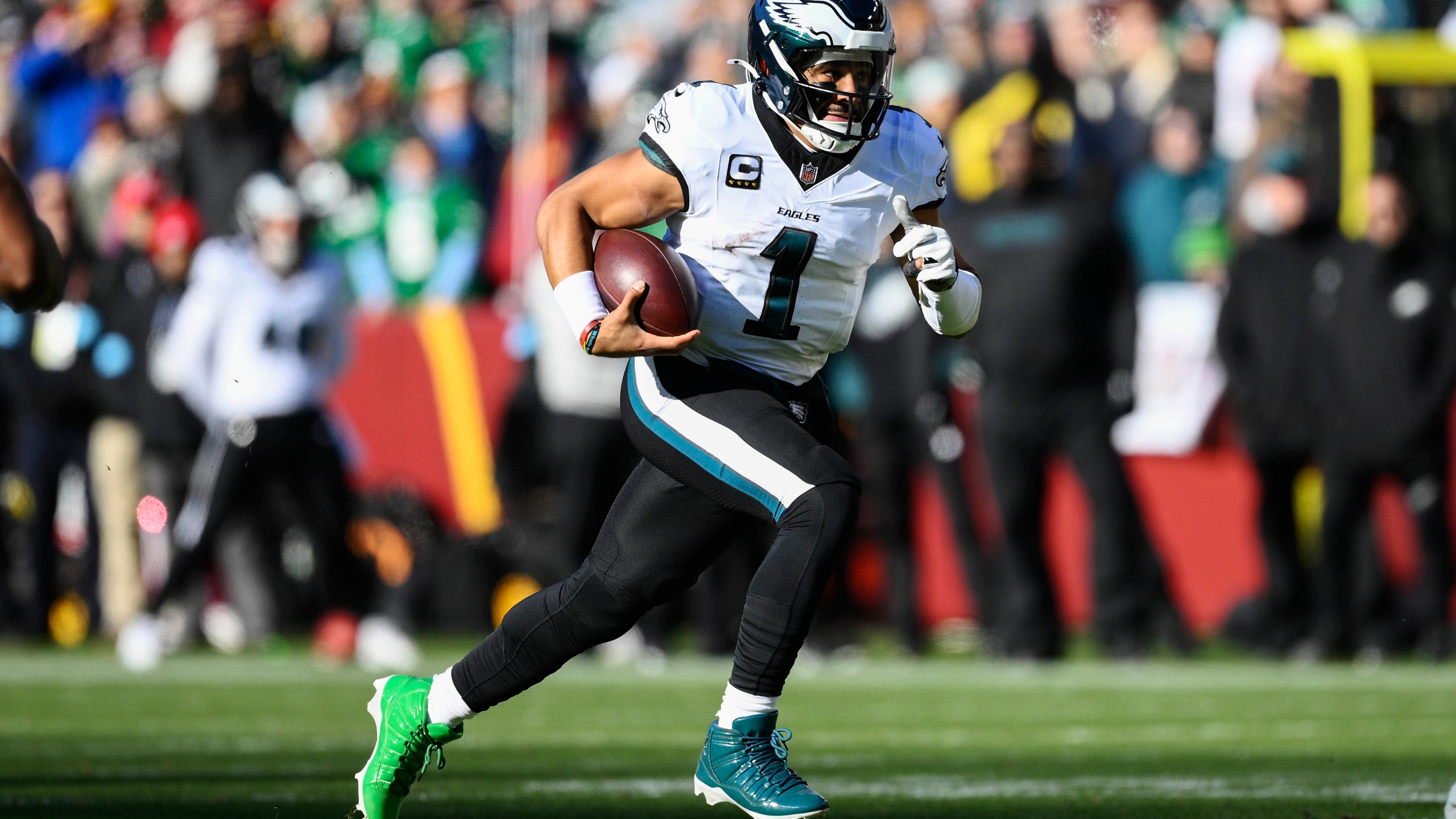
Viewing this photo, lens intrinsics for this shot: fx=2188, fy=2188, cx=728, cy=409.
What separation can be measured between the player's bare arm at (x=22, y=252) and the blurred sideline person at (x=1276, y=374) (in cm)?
707

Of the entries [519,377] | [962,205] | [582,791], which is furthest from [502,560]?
[582,791]

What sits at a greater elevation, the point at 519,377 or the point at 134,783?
the point at 134,783

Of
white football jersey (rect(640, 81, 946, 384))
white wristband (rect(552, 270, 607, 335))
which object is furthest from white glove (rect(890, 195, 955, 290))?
white wristband (rect(552, 270, 607, 335))

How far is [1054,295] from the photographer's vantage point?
32.4 ft

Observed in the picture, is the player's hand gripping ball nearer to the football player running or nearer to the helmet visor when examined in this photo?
the football player running

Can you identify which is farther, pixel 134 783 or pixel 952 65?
pixel 952 65

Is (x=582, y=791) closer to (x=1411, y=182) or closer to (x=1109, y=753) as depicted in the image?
(x=1109, y=753)

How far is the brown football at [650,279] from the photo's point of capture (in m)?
4.62

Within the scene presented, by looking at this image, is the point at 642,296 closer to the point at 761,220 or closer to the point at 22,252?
the point at 761,220

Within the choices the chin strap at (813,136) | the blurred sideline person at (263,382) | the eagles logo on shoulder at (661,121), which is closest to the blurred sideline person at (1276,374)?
the blurred sideline person at (263,382)

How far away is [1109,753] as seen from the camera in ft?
21.7

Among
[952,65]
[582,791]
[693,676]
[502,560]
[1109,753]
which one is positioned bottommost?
[502,560]

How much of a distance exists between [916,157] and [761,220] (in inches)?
16.5

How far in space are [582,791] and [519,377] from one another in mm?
5608
